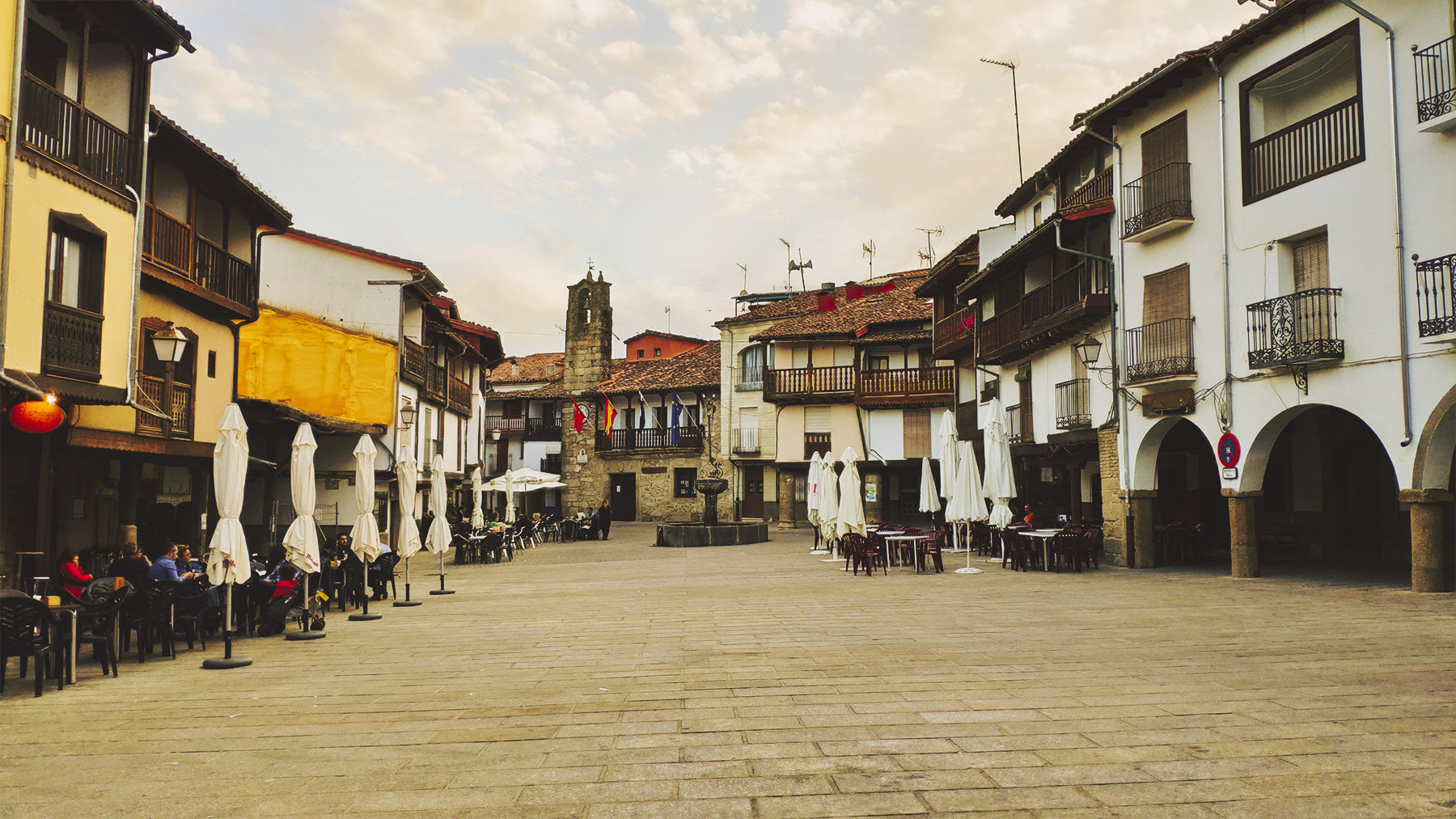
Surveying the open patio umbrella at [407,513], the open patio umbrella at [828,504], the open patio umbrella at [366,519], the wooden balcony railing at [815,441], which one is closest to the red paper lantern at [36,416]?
the open patio umbrella at [366,519]

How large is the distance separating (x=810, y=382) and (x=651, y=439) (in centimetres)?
1166

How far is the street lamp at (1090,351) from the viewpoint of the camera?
22047 mm

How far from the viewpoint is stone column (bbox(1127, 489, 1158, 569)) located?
67.2 ft

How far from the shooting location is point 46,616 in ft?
28.9

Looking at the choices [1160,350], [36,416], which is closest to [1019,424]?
[1160,350]

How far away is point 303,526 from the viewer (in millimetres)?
12047

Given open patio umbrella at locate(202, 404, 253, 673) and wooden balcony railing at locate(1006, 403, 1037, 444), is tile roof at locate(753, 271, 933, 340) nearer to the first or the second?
wooden balcony railing at locate(1006, 403, 1037, 444)

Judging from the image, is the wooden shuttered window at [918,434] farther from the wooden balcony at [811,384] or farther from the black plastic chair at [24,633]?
the black plastic chair at [24,633]

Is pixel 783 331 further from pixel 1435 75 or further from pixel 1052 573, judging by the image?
pixel 1435 75

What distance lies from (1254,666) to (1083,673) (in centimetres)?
162

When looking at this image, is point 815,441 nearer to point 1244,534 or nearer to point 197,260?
point 1244,534

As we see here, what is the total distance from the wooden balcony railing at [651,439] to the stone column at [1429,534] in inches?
1581

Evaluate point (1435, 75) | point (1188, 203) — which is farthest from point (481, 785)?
point (1188, 203)

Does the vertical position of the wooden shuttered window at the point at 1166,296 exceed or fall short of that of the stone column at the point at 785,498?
it exceeds it
